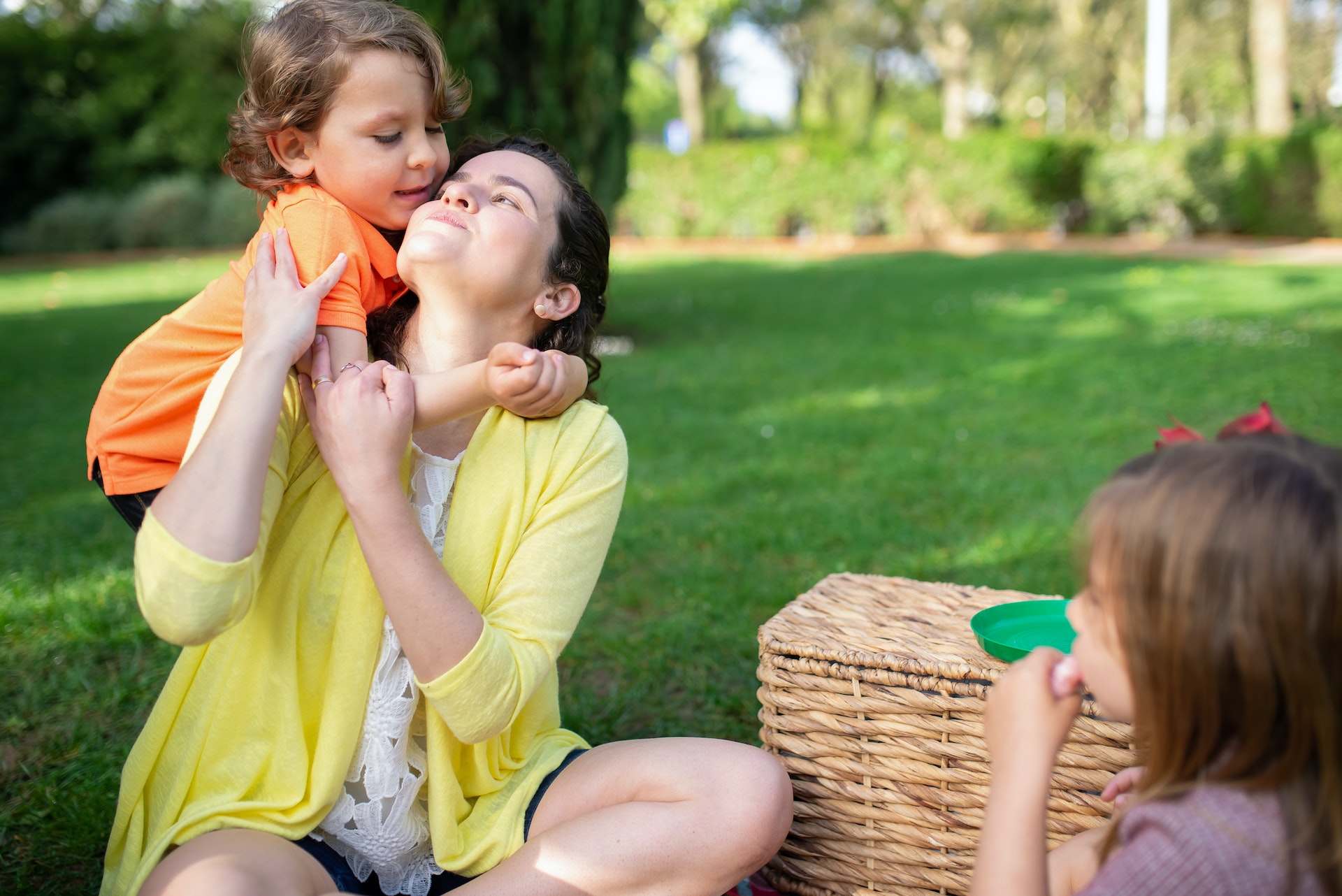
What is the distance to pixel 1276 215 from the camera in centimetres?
1647

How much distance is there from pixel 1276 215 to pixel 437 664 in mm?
18083

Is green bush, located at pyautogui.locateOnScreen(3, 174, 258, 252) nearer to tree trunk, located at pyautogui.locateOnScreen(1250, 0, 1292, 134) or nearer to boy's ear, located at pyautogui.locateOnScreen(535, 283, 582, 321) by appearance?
boy's ear, located at pyautogui.locateOnScreen(535, 283, 582, 321)

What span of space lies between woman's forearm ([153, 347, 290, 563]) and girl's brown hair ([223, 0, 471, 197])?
0.66 m

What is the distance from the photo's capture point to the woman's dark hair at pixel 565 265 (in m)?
2.00

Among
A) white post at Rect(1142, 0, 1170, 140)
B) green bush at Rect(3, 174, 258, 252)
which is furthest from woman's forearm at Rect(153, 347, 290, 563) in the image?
white post at Rect(1142, 0, 1170, 140)

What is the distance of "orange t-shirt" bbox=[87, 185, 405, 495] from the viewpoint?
6.18 feet

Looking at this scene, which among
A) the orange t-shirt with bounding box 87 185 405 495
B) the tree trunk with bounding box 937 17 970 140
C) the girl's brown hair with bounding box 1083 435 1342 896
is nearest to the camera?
the girl's brown hair with bounding box 1083 435 1342 896

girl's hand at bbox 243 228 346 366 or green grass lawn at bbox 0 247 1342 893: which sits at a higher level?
girl's hand at bbox 243 228 346 366

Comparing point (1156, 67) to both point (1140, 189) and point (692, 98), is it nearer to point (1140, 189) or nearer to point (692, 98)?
point (1140, 189)

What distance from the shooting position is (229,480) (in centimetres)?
151

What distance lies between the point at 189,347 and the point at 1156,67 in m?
20.5

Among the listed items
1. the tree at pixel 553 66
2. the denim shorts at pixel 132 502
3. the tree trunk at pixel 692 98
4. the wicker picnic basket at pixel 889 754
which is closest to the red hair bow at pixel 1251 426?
the wicker picnic basket at pixel 889 754

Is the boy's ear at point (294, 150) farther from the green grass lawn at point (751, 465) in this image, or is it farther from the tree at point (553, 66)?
the tree at point (553, 66)

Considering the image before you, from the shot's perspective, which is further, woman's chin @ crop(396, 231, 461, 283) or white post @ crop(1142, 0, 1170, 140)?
white post @ crop(1142, 0, 1170, 140)
